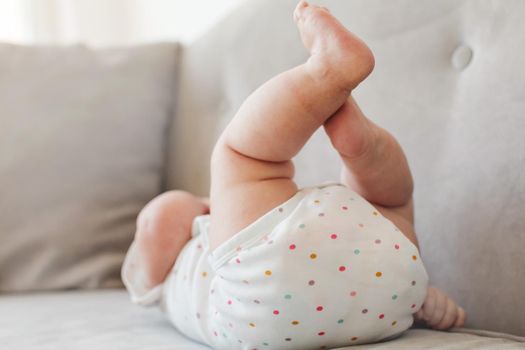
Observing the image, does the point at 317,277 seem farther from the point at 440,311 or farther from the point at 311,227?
the point at 440,311

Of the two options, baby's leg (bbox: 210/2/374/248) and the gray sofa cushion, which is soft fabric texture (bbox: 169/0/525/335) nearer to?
the gray sofa cushion

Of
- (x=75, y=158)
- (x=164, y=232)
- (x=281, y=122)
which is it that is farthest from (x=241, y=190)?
(x=75, y=158)

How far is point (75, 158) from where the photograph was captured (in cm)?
138

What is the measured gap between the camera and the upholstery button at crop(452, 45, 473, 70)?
928 mm

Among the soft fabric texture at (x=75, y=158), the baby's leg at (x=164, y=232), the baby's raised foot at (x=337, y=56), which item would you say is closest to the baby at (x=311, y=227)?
the baby's raised foot at (x=337, y=56)

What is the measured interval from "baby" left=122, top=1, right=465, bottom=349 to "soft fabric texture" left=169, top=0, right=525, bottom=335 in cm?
8

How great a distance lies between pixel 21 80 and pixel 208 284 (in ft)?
2.53

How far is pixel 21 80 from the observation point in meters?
1.43

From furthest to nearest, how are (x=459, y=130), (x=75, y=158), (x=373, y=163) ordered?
1. (x=75, y=158)
2. (x=459, y=130)
3. (x=373, y=163)

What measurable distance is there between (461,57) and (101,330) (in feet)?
2.02

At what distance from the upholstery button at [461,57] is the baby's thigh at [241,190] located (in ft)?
0.98

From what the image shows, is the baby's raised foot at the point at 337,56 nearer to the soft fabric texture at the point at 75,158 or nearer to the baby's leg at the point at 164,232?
the baby's leg at the point at 164,232

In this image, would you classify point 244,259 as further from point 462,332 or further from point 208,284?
point 462,332

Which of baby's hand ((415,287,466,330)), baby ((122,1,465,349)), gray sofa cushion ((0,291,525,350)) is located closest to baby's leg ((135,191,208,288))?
gray sofa cushion ((0,291,525,350))
